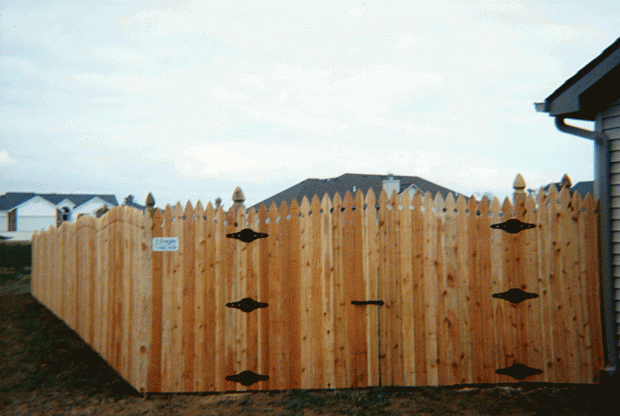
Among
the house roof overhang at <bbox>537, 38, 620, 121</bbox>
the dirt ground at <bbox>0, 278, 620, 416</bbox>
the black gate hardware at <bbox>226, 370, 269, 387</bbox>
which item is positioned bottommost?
the dirt ground at <bbox>0, 278, 620, 416</bbox>

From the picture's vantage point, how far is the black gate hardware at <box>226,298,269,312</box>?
5.38 meters

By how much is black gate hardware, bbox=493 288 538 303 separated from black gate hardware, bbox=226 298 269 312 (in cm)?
282

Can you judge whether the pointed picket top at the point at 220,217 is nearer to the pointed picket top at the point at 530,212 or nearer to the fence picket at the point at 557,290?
the pointed picket top at the point at 530,212

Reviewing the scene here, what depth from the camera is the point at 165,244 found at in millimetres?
5453

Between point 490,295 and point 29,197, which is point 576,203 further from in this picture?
point 29,197

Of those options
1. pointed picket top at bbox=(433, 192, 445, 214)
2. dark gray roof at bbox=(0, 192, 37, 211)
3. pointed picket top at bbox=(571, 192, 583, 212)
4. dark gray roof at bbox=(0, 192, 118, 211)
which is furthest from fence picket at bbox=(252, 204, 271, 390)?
dark gray roof at bbox=(0, 192, 37, 211)

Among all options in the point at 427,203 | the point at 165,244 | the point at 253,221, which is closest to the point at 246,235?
the point at 253,221

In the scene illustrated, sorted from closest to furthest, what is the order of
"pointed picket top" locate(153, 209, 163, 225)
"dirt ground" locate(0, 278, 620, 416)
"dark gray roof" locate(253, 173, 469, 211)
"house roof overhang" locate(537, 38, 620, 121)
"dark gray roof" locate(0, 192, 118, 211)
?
"dirt ground" locate(0, 278, 620, 416) → "house roof overhang" locate(537, 38, 620, 121) → "pointed picket top" locate(153, 209, 163, 225) → "dark gray roof" locate(253, 173, 469, 211) → "dark gray roof" locate(0, 192, 118, 211)

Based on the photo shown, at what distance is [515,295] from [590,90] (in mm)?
2636

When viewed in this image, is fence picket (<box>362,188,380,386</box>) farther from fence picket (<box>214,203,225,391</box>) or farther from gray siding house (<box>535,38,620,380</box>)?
gray siding house (<box>535,38,620,380</box>)

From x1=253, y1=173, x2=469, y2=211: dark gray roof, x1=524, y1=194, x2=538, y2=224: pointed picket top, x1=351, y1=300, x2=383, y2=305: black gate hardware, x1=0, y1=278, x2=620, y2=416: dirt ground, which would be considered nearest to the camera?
x1=0, y1=278, x2=620, y2=416: dirt ground

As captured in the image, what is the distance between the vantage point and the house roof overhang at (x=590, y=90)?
5227mm

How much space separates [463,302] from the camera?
5469mm

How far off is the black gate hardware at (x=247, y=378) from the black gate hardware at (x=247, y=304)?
2.45 feet
